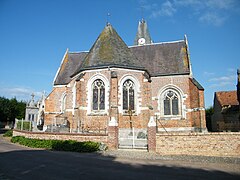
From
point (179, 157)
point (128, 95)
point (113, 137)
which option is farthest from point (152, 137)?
point (128, 95)

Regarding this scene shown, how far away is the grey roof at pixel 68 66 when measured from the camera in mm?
27094

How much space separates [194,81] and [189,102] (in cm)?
229

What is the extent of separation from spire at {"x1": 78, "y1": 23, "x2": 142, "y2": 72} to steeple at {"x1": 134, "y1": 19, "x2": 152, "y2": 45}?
19242 mm

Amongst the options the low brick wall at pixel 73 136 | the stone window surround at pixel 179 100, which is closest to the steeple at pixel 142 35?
the stone window surround at pixel 179 100

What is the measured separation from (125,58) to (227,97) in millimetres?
21648

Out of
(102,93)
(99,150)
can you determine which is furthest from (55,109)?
(99,150)

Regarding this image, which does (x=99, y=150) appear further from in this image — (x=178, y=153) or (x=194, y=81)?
(x=194, y=81)

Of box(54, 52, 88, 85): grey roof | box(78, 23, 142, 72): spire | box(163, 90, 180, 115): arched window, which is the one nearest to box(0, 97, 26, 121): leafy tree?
box(54, 52, 88, 85): grey roof

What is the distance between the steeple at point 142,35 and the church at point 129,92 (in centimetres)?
1641

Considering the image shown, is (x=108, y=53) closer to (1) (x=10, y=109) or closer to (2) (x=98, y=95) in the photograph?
(2) (x=98, y=95)

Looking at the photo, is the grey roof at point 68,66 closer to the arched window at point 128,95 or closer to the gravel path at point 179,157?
the arched window at point 128,95

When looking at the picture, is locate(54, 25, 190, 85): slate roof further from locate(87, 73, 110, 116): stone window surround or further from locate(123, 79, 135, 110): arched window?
locate(123, 79, 135, 110): arched window

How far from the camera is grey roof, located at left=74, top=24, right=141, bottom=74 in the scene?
66.7 feet

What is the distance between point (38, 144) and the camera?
51.6 feet
